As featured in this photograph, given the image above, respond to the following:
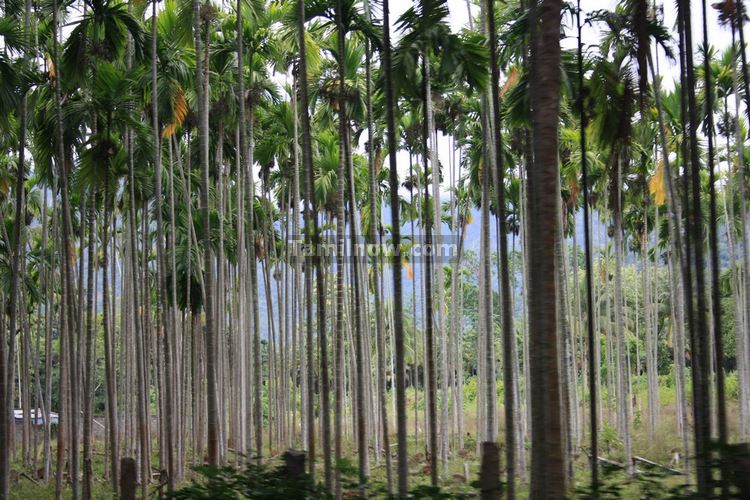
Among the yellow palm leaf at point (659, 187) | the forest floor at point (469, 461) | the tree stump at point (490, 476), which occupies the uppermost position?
the yellow palm leaf at point (659, 187)

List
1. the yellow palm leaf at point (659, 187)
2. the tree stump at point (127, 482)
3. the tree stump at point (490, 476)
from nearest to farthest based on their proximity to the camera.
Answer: the tree stump at point (490, 476) < the tree stump at point (127, 482) < the yellow palm leaf at point (659, 187)

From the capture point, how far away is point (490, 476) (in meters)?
6.37

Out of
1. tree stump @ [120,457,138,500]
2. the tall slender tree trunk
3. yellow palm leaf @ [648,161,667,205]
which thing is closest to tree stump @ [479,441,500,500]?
tree stump @ [120,457,138,500]

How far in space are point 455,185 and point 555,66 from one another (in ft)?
61.8

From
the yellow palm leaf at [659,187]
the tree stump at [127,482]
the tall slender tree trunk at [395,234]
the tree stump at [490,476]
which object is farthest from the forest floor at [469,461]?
the tree stump at [490,476]

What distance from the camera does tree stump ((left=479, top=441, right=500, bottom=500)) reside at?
634 cm

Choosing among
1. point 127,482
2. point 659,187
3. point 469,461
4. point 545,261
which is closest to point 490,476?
point 545,261

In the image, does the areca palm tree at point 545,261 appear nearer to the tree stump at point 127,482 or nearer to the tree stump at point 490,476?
the tree stump at point 490,476

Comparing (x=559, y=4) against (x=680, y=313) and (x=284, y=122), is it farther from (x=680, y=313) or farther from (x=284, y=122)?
(x=680, y=313)

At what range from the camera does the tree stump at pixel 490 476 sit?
Answer: 6.34 m

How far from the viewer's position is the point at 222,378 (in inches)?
877

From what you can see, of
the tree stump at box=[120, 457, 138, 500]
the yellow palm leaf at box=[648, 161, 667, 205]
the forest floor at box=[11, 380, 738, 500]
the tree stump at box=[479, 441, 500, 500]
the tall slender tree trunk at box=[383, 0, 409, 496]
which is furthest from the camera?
the forest floor at box=[11, 380, 738, 500]

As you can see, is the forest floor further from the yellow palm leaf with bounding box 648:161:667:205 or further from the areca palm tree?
the areca palm tree

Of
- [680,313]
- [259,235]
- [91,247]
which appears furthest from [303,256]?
[680,313]
